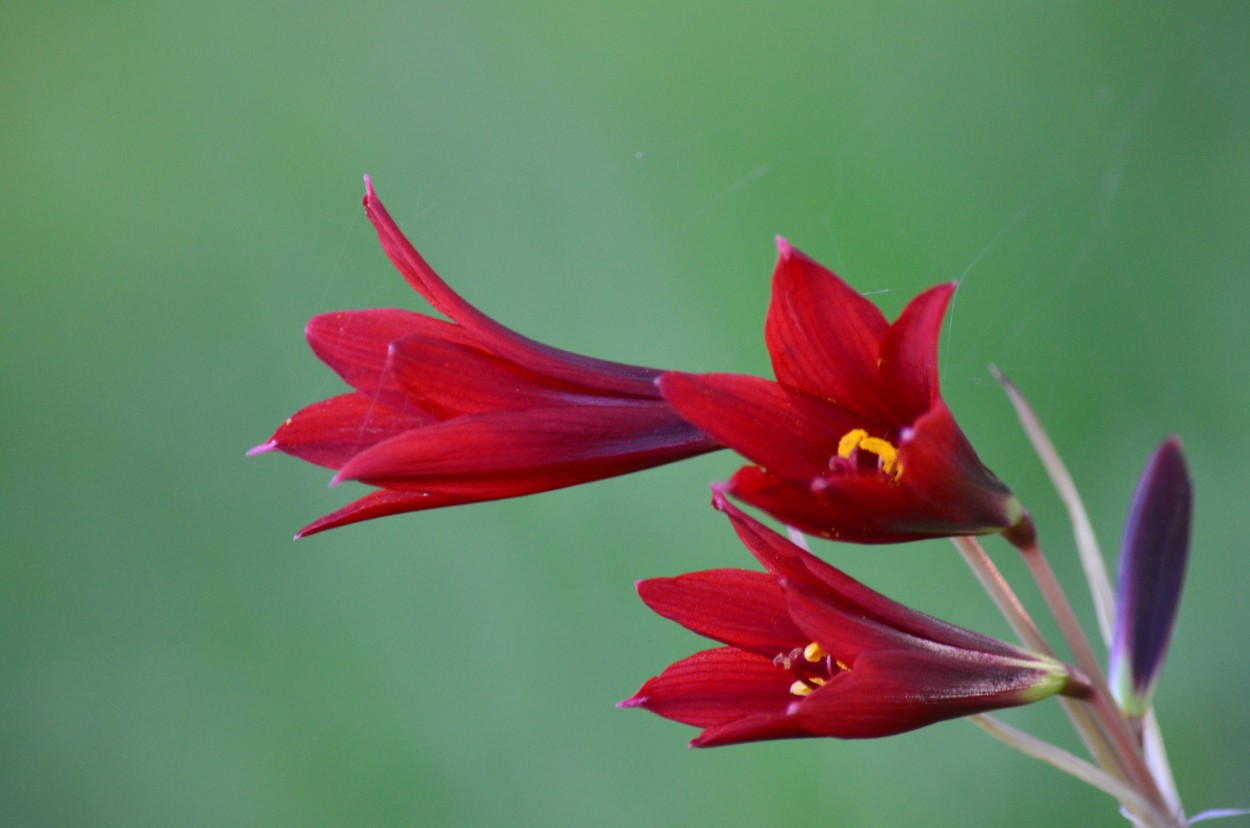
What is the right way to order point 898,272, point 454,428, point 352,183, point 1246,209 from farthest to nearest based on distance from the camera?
point 352,183, point 898,272, point 1246,209, point 454,428

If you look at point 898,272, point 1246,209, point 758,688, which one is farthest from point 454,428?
point 1246,209

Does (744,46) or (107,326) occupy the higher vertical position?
(744,46)

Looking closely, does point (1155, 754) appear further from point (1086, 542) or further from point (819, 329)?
point (819, 329)

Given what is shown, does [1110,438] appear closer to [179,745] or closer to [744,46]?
[744,46]

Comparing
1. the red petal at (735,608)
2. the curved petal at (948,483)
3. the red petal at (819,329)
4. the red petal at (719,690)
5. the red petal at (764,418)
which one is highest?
the red petal at (819,329)

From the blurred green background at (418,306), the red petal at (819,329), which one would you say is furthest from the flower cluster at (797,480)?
the blurred green background at (418,306)

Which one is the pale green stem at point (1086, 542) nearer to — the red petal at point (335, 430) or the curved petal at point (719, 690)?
the curved petal at point (719, 690)

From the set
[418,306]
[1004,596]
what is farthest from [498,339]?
[418,306]
